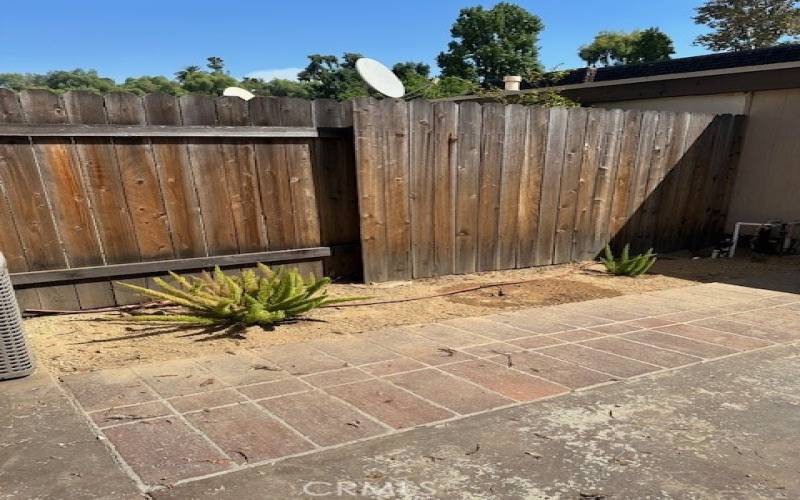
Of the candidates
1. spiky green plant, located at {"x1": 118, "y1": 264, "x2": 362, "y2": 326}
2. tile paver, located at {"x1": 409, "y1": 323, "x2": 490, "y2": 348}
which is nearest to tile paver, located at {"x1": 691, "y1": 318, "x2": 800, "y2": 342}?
tile paver, located at {"x1": 409, "y1": 323, "x2": 490, "y2": 348}

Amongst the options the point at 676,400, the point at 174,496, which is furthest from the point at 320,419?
the point at 676,400

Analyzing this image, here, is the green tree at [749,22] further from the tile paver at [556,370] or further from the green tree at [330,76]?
the tile paver at [556,370]

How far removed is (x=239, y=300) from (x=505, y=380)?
2092 mm

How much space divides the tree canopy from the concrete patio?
46.8 meters

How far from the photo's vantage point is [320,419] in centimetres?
252

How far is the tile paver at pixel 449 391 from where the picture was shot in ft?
8.86

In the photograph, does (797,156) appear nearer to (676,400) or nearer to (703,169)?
(703,169)

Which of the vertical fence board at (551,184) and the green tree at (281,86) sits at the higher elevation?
the green tree at (281,86)

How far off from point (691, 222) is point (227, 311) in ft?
22.2

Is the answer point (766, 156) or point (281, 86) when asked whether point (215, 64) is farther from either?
point (766, 156)

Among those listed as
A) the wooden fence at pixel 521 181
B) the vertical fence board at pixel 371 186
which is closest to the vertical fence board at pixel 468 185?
the wooden fence at pixel 521 181

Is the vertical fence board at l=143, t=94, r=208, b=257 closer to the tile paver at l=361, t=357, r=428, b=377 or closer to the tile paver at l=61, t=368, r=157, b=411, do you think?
the tile paver at l=61, t=368, r=157, b=411

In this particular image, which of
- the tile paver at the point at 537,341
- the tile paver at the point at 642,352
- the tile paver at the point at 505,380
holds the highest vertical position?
the tile paver at the point at 505,380

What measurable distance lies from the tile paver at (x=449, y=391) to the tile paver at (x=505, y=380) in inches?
3.2
